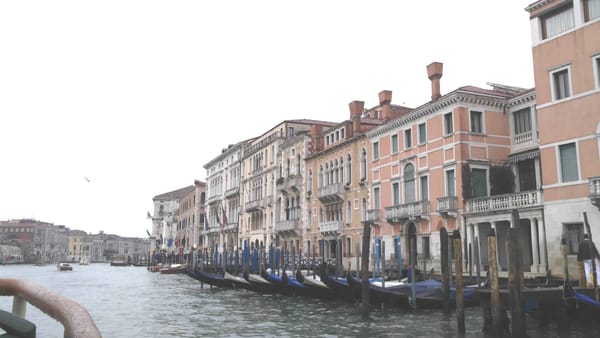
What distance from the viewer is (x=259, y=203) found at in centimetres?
3959

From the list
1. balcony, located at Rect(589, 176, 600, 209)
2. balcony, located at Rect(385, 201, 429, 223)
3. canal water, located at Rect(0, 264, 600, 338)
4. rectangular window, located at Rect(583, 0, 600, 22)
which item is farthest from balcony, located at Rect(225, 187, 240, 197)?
balcony, located at Rect(589, 176, 600, 209)

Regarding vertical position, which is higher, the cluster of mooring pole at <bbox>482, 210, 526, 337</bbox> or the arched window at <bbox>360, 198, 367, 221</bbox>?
the arched window at <bbox>360, 198, 367, 221</bbox>

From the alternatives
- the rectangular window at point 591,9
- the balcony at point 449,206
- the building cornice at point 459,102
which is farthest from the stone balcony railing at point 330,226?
the rectangular window at point 591,9

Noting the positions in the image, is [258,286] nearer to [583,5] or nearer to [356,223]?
[356,223]

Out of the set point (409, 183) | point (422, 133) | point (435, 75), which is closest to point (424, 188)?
point (409, 183)

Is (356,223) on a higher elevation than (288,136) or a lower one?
lower

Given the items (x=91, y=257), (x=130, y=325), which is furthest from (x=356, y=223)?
(x=91, y=257)

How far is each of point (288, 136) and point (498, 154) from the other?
18.3m

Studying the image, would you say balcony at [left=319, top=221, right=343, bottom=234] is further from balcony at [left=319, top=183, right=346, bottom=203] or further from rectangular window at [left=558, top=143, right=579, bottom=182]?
rectangular window at [left=558, top=143, right=579, bottom=182]

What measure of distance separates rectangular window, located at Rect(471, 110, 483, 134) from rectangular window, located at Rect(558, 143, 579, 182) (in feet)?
16.0

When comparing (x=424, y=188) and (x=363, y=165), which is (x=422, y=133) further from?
(x=363, y=165)

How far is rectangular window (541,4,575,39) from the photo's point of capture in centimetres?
1658

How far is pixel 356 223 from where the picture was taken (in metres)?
27.6

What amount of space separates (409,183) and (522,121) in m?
5.24
